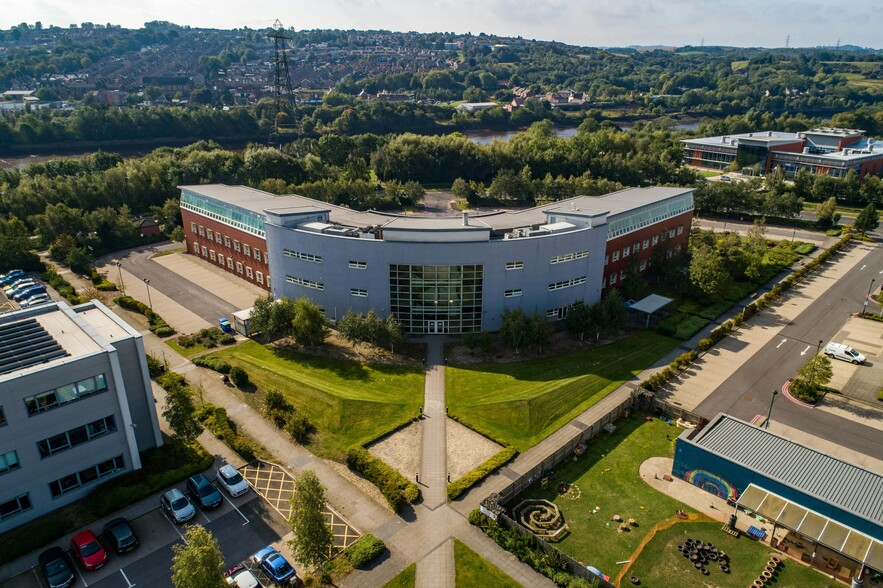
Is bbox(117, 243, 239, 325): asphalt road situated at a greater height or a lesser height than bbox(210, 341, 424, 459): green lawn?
greater

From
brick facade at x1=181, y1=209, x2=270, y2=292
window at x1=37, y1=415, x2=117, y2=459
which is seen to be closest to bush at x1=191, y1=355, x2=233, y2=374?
window at x1=37, y1=415, x2=117, y2=459

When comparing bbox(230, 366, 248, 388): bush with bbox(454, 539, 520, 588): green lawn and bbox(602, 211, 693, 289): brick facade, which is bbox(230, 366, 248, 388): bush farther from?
bbox(602, 211, 693, 289): brick facade

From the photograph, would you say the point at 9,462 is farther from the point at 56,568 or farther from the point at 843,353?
the point at 843,353

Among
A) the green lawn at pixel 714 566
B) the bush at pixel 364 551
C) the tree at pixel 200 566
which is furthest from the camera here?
the bush at pixel 364 551

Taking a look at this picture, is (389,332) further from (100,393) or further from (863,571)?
(863,571)

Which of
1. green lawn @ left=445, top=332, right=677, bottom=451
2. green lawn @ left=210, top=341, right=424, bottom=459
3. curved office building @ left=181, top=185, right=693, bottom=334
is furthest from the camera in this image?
curved office building @ left=181, top=185, right=693, bottom=334

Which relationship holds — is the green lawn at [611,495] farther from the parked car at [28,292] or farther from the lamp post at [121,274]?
the parked car at [28,292]

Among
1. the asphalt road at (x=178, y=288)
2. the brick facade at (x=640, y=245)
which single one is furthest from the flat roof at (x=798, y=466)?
the asphalt road at (x=178, y=288)
